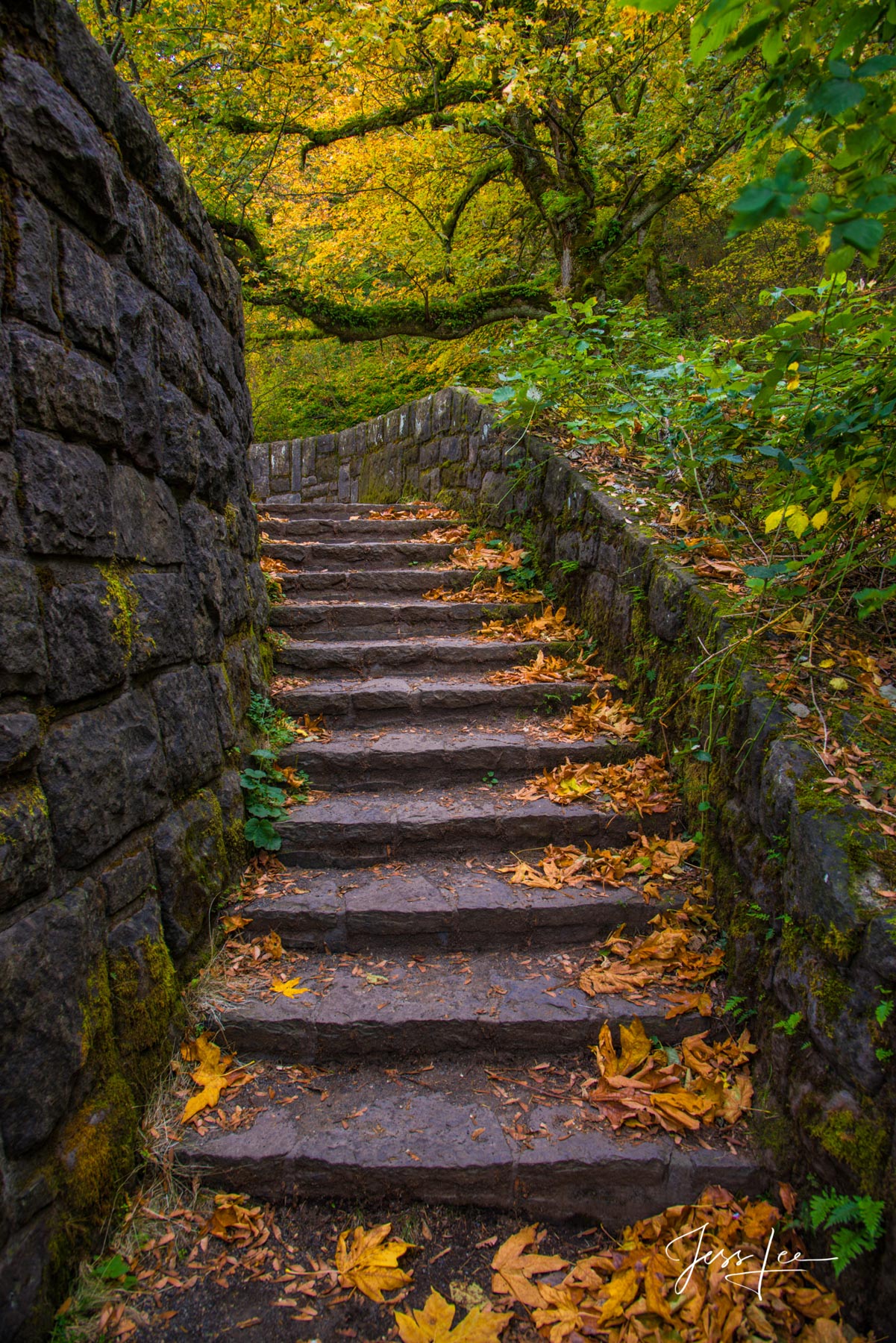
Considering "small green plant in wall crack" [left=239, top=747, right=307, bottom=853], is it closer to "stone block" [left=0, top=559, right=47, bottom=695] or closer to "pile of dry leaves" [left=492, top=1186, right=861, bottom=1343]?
"stone block" [left=0, top=559, right=47, bottom=695]

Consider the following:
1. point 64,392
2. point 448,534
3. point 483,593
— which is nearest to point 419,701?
point 483,593

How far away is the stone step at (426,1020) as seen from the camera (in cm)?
218

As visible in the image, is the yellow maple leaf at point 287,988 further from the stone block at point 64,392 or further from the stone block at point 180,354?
the stone block at point 180,354

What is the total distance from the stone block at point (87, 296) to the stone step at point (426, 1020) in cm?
189

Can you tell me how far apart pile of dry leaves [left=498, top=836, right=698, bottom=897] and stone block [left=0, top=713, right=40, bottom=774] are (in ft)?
5.71

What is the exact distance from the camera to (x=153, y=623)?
6.76ft

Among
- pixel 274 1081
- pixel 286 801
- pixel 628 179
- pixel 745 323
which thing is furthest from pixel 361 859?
pixel 745 323

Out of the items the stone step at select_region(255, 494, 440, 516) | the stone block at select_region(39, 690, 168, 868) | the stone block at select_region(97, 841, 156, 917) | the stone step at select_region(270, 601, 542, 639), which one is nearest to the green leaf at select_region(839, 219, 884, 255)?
the stone block at select_region(39, 690, 168, 868)

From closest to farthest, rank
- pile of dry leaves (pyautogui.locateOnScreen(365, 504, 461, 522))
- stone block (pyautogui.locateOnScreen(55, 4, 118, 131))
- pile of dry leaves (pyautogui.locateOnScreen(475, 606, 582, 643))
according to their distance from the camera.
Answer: stone block (pyautogui.locateOnScreen(55, 4, 118, 131))
pile of dry leaves (pyautogui.locateOnScreen(475, 606, 582, 643))
pile of dry leaves (pyautogui.locateOnScreen(365, 504, 461, 522))

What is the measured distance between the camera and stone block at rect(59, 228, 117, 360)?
63.2 inches

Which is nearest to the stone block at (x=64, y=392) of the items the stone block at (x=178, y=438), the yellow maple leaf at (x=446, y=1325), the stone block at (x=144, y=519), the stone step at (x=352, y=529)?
the stone block at (x=144, y=519)

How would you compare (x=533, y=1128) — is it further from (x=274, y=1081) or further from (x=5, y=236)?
(x=5, y=236)

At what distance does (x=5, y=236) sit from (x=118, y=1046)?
184 cm

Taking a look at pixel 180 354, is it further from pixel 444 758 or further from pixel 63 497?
pixel 444 758
